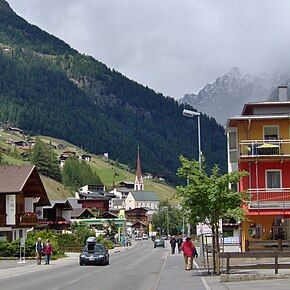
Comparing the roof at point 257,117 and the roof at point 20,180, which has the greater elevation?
the roof at point 257,117

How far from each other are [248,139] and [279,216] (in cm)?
624

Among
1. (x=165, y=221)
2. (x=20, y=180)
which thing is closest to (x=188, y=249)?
(x=20, y=180)

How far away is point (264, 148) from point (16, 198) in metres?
29.9

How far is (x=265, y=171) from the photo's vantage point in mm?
53312

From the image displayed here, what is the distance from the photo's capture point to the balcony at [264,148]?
5241cm

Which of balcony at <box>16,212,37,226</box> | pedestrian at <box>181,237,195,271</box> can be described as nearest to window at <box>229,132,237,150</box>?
pedestrian at <box>181,237,195,271</box>

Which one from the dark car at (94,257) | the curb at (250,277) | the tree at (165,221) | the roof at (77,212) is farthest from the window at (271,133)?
the tree at (165,221)

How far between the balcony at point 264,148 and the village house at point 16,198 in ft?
85.4

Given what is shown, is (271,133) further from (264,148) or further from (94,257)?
(94,257)

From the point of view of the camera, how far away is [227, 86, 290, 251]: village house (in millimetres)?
51125

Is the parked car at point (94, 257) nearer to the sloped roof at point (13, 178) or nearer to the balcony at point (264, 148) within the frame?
the balcony at point (264, 148)

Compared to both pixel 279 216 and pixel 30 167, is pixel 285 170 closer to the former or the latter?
pixel 279 216

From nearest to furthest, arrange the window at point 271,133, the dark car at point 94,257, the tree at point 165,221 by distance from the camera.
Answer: the dark car at point 94,257
the window at point 271,133
the tree at point 165,221

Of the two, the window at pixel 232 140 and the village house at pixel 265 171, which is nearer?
the village house at pixel 265 171
